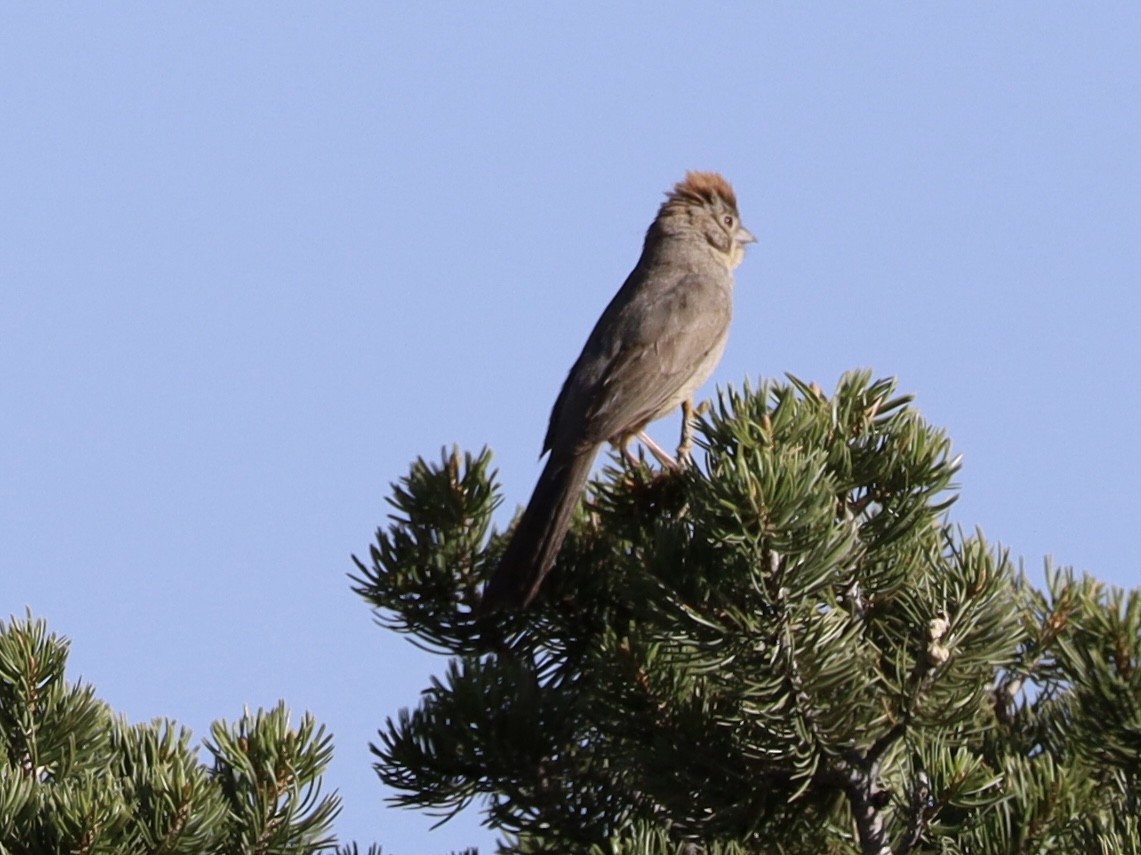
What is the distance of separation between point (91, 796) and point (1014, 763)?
1.73 meters

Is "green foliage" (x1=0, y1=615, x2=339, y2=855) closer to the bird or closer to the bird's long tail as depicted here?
the bird's long tail

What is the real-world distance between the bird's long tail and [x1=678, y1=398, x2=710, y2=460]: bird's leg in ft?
1.21

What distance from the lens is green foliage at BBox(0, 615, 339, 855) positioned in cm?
282

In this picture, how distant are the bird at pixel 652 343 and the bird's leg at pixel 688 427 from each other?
4 cm

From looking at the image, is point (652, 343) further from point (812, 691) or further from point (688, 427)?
point (812, 691)

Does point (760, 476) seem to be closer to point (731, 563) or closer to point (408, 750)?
point (731, 563)

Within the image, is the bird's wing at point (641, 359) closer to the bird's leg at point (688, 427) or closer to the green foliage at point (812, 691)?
the bird's leg at point (688, 427)

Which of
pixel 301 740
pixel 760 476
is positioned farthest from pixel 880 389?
pixel 301 740

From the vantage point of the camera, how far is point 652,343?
7074mm

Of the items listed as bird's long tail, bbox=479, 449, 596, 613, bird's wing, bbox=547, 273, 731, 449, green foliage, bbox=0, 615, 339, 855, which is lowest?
green foliage, bbox=0, 615, 339, 855

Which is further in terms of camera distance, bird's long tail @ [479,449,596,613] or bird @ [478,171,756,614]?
bird @ [478,171,756,614]

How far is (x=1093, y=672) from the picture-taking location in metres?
2.92

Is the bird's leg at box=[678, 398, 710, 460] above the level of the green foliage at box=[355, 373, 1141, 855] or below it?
above

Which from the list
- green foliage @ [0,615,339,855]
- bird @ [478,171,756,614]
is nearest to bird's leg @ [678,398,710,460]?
bird @ [478,171,756,614]
